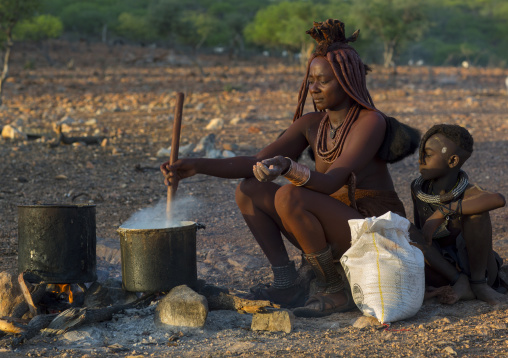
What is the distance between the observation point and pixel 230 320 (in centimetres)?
317

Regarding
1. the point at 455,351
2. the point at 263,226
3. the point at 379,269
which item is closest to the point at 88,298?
the point at 263,226

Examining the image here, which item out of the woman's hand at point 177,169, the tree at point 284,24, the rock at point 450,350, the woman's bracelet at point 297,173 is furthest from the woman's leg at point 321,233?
the tree at point 284,24

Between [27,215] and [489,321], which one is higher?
[27,215]

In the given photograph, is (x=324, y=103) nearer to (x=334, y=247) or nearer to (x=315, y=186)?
(x=315, y=186)

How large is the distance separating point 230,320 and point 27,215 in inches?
43.5

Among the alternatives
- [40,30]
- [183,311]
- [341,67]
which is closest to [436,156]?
[341,67]

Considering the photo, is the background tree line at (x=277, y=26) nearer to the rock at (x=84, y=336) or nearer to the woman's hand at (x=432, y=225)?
the rock at (x=84, y=336)

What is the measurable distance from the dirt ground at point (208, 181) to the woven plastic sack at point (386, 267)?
10 centimetres

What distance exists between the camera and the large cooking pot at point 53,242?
321cm

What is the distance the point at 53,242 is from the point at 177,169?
69 centimetres

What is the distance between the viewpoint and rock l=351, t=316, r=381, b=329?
298cm

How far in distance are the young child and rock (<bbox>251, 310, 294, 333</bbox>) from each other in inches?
29.5

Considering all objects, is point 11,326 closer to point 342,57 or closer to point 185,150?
point 342,57

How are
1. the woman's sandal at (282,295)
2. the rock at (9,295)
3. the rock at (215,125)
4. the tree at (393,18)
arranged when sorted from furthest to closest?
the tree at (393,18) → the rock at (215,125) → the woman's sandal at (282,295) → the rock at (9,295)
